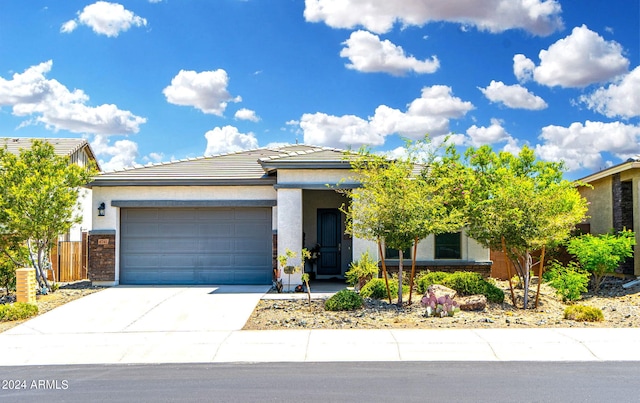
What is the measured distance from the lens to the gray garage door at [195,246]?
17312mm

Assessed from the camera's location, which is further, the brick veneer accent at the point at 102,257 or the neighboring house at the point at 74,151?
the neighboring house at the point at 74,151

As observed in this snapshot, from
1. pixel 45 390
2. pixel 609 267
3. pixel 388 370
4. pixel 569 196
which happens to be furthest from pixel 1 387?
pixel 609 267

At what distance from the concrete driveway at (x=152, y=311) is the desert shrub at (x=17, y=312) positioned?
257mm

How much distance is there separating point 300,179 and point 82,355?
26.5 feet

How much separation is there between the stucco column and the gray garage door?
1.22 m

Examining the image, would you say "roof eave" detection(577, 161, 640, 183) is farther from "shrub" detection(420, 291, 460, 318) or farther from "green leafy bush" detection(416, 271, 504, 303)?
"shrub" detection(420, 291, 460, 318)

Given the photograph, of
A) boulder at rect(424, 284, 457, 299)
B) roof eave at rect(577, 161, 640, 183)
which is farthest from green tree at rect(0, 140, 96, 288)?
roof eave at rect(577, 161, 640, 183)

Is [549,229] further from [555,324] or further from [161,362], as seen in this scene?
[161,362]

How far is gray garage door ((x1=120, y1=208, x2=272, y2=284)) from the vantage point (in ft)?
56.8

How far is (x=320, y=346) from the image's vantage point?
31.7 ft

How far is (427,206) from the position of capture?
41.6ft

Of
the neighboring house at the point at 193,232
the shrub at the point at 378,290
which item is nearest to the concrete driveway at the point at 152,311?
the neighboring house at the point at 193,232

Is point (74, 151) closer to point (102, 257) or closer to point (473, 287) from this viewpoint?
point (102, 257)

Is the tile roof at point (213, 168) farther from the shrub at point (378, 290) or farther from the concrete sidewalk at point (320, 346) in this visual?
the concrete sidewalk at point (320, 346)
